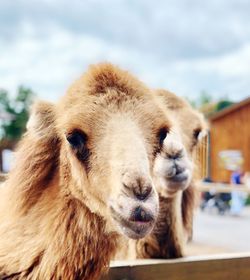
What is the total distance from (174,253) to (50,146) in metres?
1.12

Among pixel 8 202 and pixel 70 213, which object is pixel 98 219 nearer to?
pixel 70 213

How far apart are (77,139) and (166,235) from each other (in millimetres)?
1259

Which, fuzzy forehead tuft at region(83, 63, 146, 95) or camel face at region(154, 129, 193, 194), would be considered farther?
camel face at region(154, 129, 193, 194)

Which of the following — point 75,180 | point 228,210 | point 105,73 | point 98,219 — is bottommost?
point 228,210

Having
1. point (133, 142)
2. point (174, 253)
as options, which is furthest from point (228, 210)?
point (133, 142)

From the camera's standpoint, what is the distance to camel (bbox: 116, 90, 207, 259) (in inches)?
121

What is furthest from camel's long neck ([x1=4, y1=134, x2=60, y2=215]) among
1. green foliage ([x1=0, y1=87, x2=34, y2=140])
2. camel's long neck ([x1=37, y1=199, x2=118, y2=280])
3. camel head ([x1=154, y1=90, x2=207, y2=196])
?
green foliage ([x1=0, y1=87, x2=34, y2=140])

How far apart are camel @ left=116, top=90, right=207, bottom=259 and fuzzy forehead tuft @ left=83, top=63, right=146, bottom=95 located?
1.62 ft

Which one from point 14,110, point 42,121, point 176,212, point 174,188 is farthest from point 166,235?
point 14,110

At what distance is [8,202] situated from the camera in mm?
2471

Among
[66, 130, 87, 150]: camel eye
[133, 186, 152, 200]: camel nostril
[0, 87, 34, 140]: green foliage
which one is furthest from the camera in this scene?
[0, 87, 34, 140]: green foliage

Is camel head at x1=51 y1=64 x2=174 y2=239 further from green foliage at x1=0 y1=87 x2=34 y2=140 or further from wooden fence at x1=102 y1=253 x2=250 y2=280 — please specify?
green foliage at x1=0 y1=87 x2=34 y2=140

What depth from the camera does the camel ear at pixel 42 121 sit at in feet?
8.11

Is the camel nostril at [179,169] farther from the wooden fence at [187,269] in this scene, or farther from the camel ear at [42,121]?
the camel ear at [42,121]
